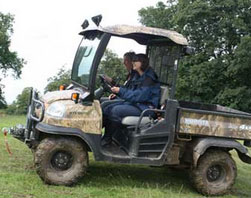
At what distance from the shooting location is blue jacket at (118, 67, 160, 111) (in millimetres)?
6957

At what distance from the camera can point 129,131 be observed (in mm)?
6867

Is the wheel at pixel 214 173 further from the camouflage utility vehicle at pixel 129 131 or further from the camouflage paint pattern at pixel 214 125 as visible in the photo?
the camouflage paint pattern at pixel 214 125

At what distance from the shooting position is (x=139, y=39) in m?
8.06

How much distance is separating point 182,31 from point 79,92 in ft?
94.7

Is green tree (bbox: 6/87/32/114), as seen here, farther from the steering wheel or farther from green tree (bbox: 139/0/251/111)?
the steering wheel

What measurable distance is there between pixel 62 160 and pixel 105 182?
2.82 ft

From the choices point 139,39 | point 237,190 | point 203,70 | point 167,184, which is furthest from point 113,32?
point 203,70

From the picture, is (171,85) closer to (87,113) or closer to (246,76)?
(87,113)

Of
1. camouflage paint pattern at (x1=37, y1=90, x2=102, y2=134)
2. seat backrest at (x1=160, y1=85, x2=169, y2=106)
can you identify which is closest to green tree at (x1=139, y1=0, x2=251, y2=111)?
seat backrest at (x1=160, y1=85, x2=169, y2=106)

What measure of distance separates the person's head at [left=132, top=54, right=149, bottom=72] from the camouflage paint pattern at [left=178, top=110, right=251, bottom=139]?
1.07 m

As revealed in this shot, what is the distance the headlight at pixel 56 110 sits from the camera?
6.35 meters

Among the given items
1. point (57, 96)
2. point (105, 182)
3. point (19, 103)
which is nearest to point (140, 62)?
point (57, 96)

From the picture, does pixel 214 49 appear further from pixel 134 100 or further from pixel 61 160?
pixel 61 160

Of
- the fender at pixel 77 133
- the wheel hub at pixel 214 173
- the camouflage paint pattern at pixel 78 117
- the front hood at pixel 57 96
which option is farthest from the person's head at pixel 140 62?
the wheel hub at pixel 214 173
